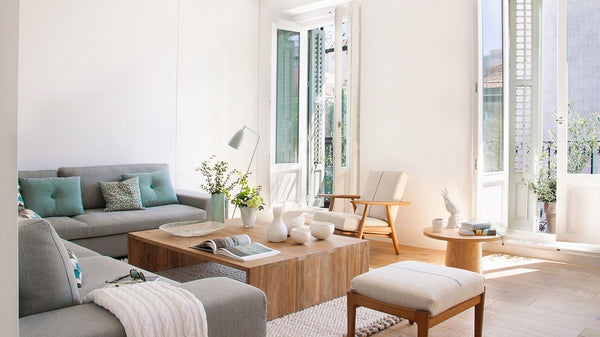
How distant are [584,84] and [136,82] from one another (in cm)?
478

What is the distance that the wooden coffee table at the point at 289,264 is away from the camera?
3.02 m

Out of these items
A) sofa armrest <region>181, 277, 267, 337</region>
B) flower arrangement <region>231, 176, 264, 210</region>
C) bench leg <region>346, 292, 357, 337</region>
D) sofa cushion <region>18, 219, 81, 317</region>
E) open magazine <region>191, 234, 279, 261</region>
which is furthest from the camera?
flower arrangement <region>231, 176, 264, 210</region>

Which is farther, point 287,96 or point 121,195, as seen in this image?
point 287,96

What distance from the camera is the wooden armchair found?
15.5ft

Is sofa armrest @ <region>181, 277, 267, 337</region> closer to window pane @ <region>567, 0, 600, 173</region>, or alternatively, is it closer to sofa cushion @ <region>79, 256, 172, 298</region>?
sofa cushion @ <region>79, 256, 172, 298</region>

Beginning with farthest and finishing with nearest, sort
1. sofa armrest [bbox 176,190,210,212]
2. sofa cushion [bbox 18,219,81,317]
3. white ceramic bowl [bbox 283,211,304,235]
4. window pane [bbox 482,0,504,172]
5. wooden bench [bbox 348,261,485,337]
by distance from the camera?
sofa armrest [bbox 176,190,210,212]
window pane [bbox 482,0,504,172]
white ceramic bowl [bbox 283,211,304,235]
wooden bench [bbox 348,261,485,337]
sofa cushion [bbox 18,219,81,317]

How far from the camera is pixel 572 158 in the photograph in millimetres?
5461

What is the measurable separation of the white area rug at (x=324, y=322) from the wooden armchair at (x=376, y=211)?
149 cm

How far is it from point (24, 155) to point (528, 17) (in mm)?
5667

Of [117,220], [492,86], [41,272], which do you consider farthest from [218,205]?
[492,86]

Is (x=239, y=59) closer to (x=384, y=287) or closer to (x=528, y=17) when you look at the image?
(x=528, y=17)

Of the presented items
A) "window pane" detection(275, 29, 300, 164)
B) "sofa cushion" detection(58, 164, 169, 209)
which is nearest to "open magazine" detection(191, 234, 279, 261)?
"sofa cushion" detection(58, 164, 169, 209)

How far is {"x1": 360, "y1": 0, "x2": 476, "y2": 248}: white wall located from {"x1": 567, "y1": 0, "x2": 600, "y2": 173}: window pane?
1.02 metres
